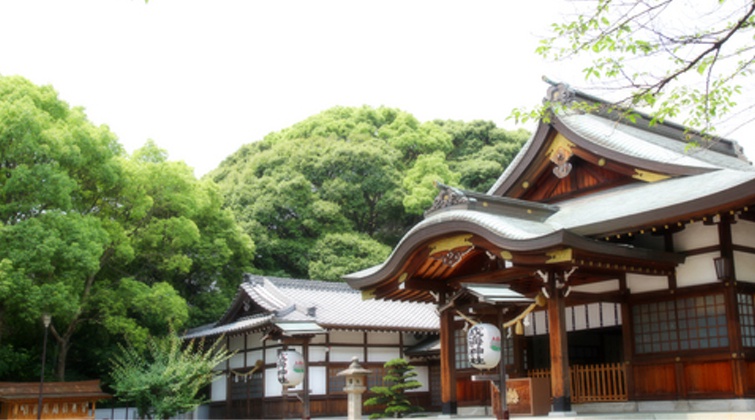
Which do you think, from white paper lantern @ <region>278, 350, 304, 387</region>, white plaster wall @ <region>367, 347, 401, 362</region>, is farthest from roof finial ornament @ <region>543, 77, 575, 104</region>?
white plaster wall @ <region>367, 347, 401, 362</region>

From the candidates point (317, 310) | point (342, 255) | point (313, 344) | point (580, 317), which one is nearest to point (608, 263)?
point (580, 317)

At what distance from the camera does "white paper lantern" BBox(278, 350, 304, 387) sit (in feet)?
60.9

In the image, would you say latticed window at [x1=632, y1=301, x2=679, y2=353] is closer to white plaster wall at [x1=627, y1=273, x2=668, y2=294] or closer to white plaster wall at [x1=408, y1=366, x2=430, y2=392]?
white plaster wall at [x1=627, y1=273, x2=668, y2=294]

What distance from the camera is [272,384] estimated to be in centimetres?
2477

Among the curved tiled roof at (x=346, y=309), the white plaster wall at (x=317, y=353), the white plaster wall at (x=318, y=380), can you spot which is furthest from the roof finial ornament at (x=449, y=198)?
the white plaster wall at (x=318, y=380)

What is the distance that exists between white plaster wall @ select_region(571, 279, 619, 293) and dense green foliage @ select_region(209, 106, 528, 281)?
70.3 ft

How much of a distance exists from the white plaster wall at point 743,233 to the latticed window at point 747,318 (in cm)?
94

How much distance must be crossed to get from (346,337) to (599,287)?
37.8ft

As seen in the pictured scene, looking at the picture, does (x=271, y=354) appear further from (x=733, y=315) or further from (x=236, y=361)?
(x=733, y=315)

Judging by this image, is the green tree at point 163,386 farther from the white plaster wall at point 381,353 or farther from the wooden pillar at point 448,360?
the wooden pillar at point 448,360

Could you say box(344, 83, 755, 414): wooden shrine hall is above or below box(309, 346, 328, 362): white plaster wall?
above

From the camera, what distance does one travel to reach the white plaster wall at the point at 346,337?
25047mm

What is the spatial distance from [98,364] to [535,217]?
711 inches

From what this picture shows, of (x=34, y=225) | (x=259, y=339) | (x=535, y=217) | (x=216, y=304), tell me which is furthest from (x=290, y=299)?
(x=535, y=217)
